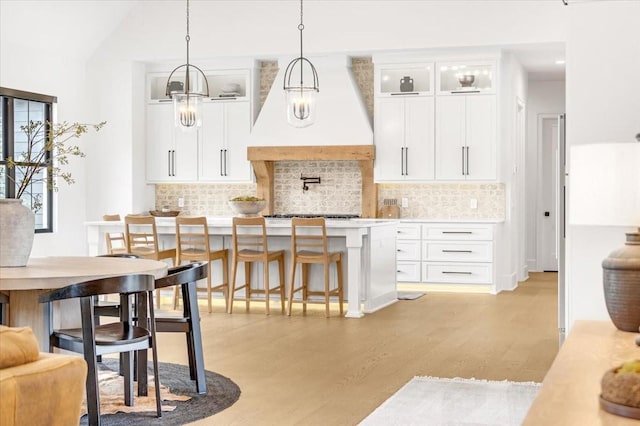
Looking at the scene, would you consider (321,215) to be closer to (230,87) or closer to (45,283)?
(230,87)

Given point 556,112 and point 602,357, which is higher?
point 556,112

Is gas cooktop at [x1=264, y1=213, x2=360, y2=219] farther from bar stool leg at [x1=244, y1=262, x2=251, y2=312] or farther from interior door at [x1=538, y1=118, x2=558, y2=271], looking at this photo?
interior door at [x1=538, y1=118, x2=558, y2=271]

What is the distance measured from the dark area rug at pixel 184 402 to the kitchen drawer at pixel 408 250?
4.98 m

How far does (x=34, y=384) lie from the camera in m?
2.62

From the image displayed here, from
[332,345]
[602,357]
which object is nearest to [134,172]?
[332,345]

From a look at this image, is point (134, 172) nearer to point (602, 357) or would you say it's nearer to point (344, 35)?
point (344, 35)

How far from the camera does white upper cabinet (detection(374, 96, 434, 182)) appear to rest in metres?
10.6

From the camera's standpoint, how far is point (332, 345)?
21.5ft

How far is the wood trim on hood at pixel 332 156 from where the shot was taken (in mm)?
10664

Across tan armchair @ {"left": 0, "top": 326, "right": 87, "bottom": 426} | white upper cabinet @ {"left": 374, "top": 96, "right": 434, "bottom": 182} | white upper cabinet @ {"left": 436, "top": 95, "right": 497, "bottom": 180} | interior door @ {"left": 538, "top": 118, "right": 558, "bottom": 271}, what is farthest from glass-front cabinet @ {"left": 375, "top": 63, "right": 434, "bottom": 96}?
tan armchair @ {"left": 0, "top": 326, "right": 87, "bottom": 426}

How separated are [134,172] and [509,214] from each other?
4.84 metres

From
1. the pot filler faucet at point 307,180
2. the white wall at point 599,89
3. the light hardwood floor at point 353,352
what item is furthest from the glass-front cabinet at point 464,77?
the white wall at point 599,89

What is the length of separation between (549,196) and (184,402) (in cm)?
921

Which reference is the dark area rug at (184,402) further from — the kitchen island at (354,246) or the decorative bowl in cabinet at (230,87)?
the decorative bowl in cabinet at (230,87)
